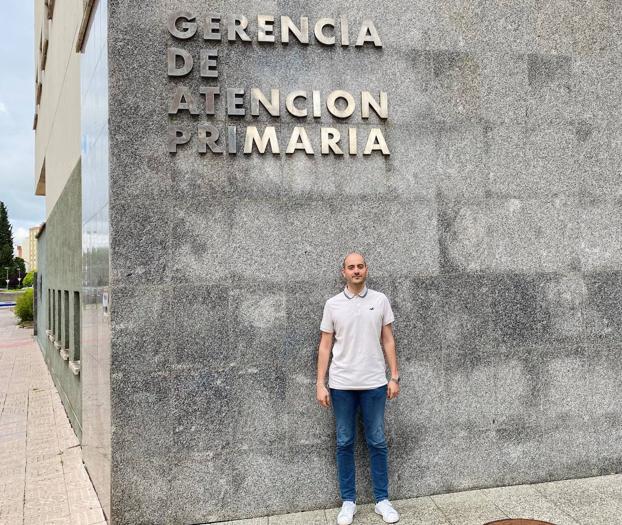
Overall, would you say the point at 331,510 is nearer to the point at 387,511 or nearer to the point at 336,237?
the point at 387,511

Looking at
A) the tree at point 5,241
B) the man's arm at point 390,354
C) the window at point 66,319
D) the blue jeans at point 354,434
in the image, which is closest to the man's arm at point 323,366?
the blue jeans at point 354,434

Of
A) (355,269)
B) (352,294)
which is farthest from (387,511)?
(355,269)

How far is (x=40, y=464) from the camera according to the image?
6.57m

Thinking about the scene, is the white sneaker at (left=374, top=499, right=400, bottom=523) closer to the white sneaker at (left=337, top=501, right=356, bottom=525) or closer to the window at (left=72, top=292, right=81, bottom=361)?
the white sneaker at (left=337, top=501, right=356, bottom=525)

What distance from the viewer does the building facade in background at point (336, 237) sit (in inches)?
195

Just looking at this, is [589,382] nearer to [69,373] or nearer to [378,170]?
[378,170]

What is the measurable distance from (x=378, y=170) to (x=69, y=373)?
19.9 feet

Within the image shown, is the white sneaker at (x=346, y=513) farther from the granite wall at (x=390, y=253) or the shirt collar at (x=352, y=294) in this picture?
the shirt collar at (x=352, y=294)

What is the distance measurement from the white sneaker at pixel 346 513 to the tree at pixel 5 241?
357ft

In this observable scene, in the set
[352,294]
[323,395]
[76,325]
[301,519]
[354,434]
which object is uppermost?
[352,294]

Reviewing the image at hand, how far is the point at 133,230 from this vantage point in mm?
4930

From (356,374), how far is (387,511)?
4.05ft

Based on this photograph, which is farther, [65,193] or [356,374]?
[65,193]

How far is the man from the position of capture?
4773mm
